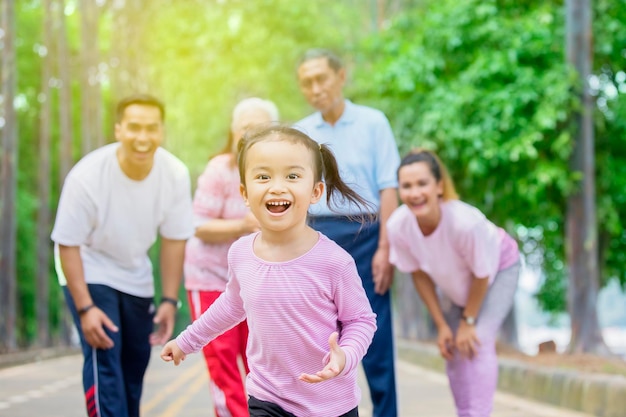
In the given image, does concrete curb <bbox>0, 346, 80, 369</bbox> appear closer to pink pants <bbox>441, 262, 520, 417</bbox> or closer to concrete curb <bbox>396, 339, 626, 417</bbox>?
concrete curb <bbox>396, 339, 626, 417</bbox>

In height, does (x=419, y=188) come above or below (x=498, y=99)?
below

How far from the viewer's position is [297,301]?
516cm

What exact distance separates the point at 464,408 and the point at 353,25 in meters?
33.9

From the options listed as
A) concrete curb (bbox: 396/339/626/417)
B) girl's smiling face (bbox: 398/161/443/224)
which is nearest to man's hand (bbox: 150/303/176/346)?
girl's smiling face (bbox: 398/161/443/224)

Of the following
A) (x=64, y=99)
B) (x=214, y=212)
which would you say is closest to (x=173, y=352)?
(x=214, y=212)

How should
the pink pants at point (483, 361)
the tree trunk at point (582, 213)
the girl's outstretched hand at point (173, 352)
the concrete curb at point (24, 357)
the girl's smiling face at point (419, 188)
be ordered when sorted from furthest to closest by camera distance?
the concrete curb at point (24, 357) → the tree trunk at point (582, 213) → the pink pants at point (483, 361) → the girl's smiling face at point (419, 188) → the girl's outstretched hand at point (173, 352)

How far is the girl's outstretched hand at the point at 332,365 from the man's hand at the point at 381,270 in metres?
3.28

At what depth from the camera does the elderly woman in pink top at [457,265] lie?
320 inches

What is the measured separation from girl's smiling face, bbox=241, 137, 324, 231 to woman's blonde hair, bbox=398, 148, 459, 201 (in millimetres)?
3059

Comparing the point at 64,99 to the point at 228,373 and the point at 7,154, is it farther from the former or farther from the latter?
the point at 228,373

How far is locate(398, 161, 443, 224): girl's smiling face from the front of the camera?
8.05 m

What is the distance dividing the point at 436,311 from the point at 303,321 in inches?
139

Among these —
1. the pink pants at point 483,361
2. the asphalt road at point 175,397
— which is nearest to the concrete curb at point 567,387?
the asphalt road at point 175,397

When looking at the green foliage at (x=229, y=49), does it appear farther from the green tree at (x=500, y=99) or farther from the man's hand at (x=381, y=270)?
the man's hand at (x=381, y=270)
